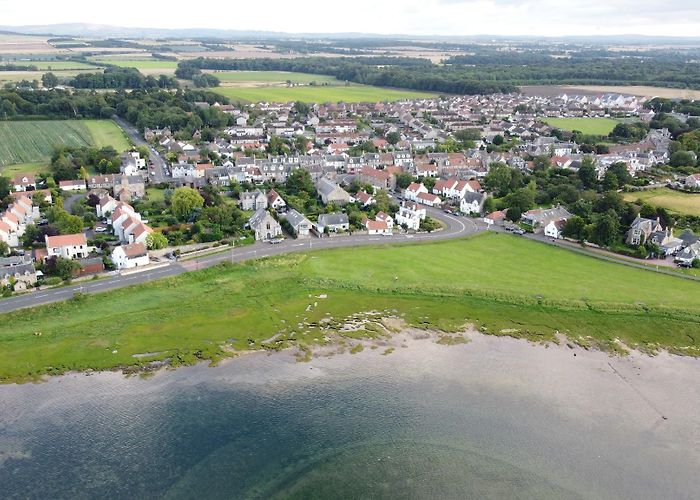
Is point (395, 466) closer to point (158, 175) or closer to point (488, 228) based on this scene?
point (488, 228)

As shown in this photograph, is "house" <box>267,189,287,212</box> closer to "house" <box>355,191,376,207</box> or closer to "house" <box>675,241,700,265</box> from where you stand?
"house" <box>355,191,376,207</box>

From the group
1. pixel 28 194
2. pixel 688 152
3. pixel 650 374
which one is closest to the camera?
pixel 650 374

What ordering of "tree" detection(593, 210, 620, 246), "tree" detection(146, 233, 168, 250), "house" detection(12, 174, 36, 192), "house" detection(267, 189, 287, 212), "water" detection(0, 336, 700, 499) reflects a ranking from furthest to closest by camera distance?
"house" detection(12, 174, 36, 192) < "house" detection(267, 189, 287, 212) < "tree" detection(593, 210, 620, 246) < "tree" detection(146, 233, 168, 250) < "water" detection(0, 336, 700, 499)

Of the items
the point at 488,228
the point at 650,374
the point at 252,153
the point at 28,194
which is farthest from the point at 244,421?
the point at 252,153

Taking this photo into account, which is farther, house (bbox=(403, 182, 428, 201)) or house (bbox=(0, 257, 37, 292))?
house (bbox=(403, 182, 428, 201))

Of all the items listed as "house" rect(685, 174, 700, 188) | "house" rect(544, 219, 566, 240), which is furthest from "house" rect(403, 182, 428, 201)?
"house" rect(685, 174, 700, 188)

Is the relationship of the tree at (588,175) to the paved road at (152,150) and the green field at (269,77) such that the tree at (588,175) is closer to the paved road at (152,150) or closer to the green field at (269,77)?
the paved road at (152,150)
